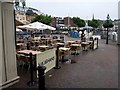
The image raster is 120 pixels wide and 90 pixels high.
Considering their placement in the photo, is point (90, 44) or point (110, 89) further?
point (90, 44)

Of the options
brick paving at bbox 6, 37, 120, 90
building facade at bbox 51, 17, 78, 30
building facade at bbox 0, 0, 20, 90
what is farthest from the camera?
building facade at bbox 51, 17, 78, 30

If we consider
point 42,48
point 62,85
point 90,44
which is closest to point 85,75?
point 62,85

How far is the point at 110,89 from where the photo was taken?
6715 millimetres

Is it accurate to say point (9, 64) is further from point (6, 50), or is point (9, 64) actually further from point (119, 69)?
point (119, 69)

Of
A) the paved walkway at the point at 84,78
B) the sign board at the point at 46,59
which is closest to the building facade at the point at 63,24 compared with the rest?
the paved walkway at the point at 84,78

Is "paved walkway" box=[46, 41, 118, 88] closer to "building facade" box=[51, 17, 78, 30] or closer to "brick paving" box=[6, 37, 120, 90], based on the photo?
"brick paving" box=[6, 37, 120, 90]

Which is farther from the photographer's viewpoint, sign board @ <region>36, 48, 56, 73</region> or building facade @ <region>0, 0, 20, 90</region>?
sign board @ <region>36, 48, 56, 73</region>

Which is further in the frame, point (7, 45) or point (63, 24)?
point (63, 24)

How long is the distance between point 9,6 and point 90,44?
12593 mm

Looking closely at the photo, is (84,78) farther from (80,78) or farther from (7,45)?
(7,45)

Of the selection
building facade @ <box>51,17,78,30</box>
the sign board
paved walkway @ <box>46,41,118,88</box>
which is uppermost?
building facade @ <box>51,17,78,30</box>

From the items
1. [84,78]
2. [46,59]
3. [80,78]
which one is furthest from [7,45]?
[84,78]

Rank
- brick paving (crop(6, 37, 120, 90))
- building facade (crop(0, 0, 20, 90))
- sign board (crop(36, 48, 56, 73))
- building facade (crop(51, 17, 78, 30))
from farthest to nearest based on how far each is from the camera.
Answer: building facade (crop(51, 17, 78, 30)) → brick paving (crop(6, 37, 120, 90)) → sign board (crop(36, 48, 56, 73)) → building facade (crop(0, 0, 20, 90))

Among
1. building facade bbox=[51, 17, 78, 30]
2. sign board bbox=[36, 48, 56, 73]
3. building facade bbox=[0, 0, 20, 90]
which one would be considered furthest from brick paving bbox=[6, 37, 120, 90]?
building facade bbox=[51, 17, 78, 30]
